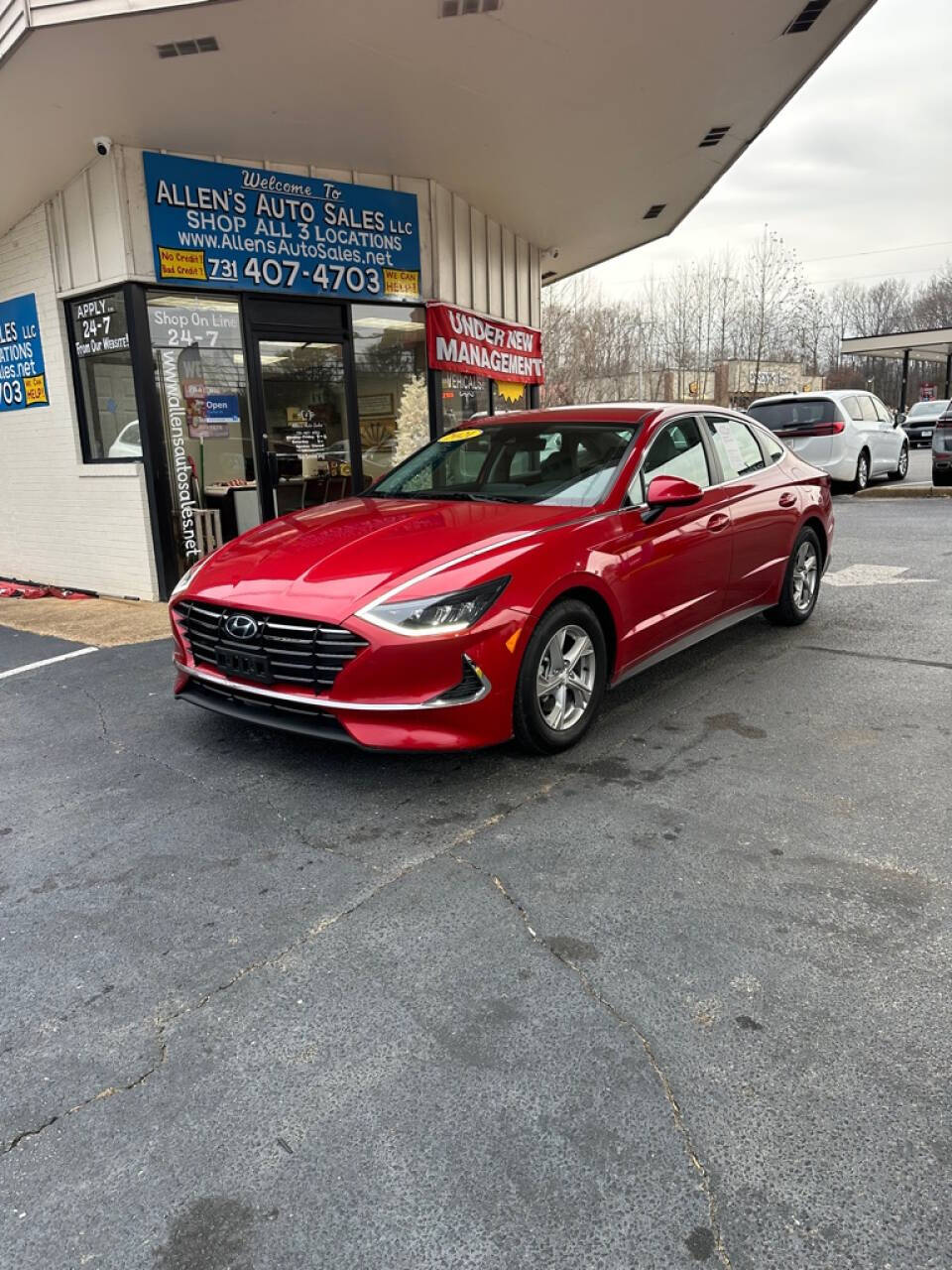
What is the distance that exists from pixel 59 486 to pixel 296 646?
6.54 metres

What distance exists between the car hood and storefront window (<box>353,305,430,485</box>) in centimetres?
531

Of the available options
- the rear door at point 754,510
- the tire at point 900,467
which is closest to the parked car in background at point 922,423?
the tire at point 900,467

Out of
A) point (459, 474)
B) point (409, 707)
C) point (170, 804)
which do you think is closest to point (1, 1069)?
point (170, 804)

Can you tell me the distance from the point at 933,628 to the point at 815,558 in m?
0.95

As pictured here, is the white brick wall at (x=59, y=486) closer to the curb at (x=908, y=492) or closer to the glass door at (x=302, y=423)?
the glass door at (x=302, y=423)

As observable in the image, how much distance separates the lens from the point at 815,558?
6.59m

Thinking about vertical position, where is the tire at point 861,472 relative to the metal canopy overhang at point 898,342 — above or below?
below

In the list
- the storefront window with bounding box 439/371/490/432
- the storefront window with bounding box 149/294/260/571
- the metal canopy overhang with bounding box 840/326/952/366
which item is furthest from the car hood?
the metal canopy overhang with bounding box 840/326/952/366

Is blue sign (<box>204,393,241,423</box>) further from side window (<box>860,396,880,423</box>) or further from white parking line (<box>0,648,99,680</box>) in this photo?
side window (<box>860,396,880,423</box>)

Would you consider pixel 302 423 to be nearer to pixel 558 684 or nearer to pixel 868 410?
pixel 558 684

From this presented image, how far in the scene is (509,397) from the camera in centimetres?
1241

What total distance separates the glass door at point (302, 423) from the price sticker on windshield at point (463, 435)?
3.30 m

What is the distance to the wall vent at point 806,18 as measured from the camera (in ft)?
21.0

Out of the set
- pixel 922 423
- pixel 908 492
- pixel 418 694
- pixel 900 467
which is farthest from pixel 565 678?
pixel 922 423
